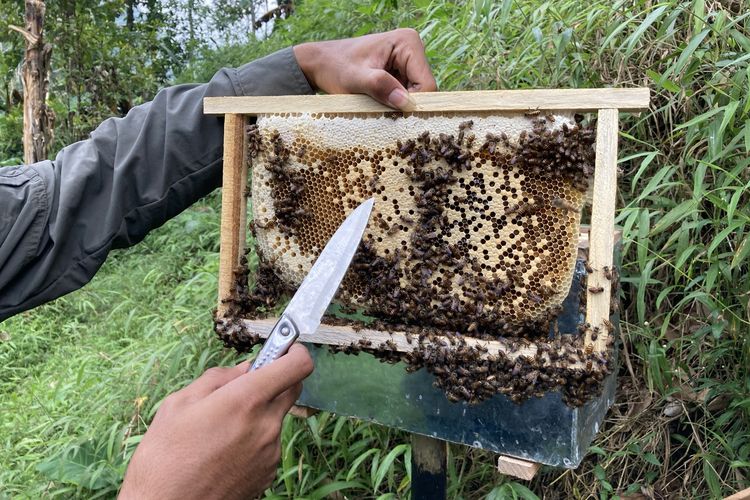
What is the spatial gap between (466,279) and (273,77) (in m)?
1.09

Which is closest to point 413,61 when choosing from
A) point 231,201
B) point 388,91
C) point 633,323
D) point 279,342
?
point 388,91

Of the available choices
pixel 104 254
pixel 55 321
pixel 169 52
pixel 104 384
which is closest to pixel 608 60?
pixel 104 254

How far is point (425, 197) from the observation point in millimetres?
1736

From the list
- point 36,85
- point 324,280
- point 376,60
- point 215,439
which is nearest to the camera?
point 215,439

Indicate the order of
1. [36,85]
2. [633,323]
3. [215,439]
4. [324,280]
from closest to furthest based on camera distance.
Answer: [215,439] → [324,280] → [633,323] → [36,85]

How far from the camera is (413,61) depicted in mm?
2066

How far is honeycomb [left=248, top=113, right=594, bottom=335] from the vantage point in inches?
64.0

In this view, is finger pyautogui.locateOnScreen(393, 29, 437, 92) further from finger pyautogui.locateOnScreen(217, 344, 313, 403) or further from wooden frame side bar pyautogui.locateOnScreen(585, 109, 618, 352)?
finger pyautogui.locateOnScreen(217, 344, 313, 403)

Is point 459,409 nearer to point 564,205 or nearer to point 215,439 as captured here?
point 564,205

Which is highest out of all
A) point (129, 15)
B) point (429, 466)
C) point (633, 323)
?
point (129, 15)

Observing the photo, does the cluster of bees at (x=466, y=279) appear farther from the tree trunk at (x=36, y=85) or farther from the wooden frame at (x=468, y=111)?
the tree trunk at (x=36, y=85)

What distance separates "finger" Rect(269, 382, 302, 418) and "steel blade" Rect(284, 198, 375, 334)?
0.15 meters

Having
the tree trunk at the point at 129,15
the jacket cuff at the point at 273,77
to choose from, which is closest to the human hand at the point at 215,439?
the jacket cuff at the point at 273,77

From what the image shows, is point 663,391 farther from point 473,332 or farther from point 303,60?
point 303,60
